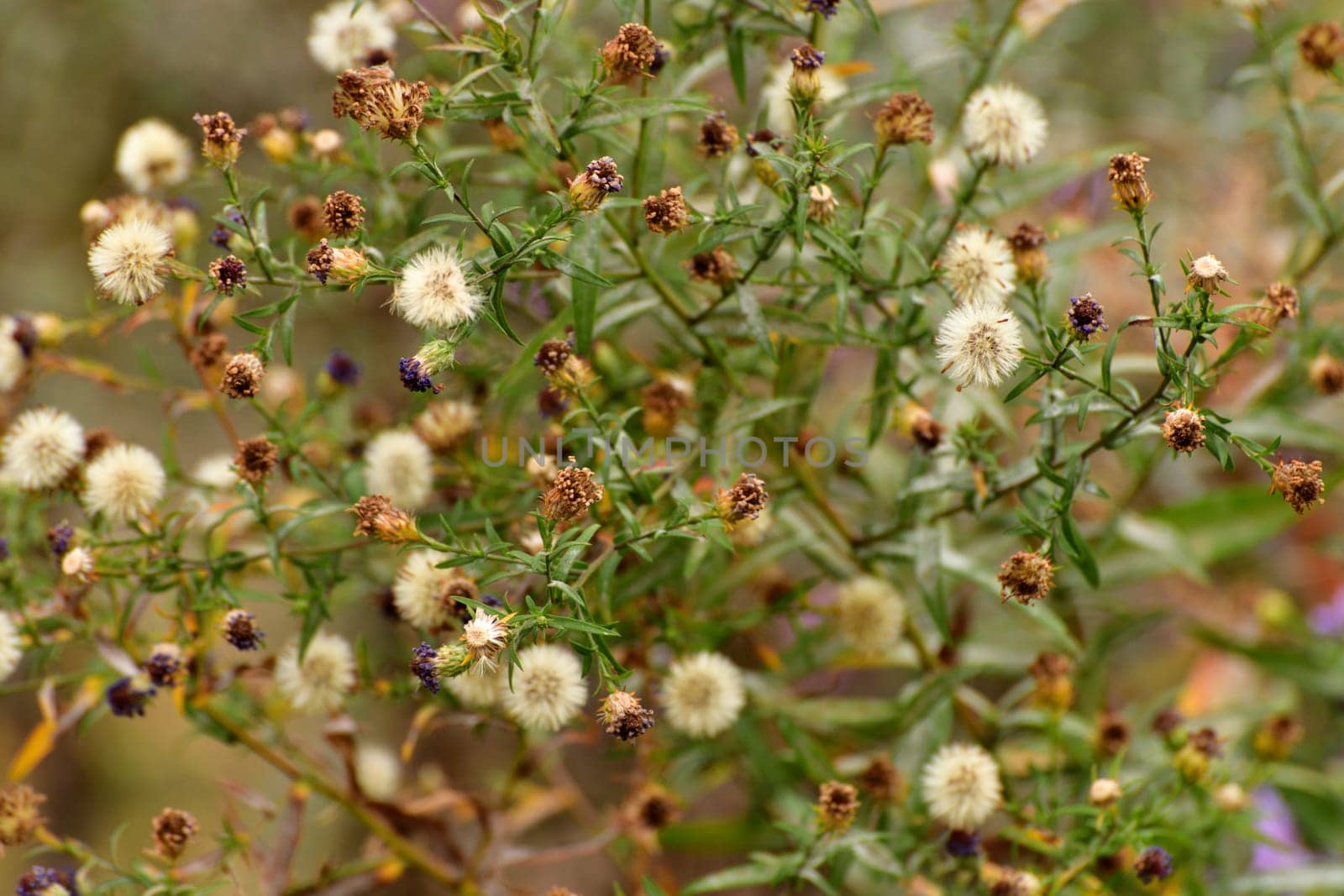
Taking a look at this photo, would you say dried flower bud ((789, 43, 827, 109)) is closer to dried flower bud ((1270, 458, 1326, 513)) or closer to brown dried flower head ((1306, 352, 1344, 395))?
dried flower bud ((1270, 458, 1326, 513))

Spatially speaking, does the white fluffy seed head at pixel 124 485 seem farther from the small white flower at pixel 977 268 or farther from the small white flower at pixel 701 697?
the small white flower at pixel 977 268

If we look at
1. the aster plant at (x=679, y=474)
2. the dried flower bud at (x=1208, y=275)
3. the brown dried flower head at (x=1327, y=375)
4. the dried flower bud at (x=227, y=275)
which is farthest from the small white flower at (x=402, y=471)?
the brown dried flower head at (x=1327, y=375)

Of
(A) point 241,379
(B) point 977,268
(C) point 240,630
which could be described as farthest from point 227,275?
(B) point 977,268

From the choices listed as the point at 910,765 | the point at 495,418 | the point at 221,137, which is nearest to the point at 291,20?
the point at 495,418

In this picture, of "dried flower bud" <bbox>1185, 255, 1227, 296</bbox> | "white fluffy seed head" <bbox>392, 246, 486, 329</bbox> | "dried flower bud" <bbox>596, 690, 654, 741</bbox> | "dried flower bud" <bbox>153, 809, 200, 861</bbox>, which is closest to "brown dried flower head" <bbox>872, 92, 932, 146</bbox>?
"dried flower bud" <bbox>1185, 255, 1227, 296</bbox>

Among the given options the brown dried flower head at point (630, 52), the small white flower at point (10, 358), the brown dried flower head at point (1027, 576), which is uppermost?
the brown dried flower head at point (630, 52)

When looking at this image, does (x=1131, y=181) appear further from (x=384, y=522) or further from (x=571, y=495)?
(x=384, y=522)
